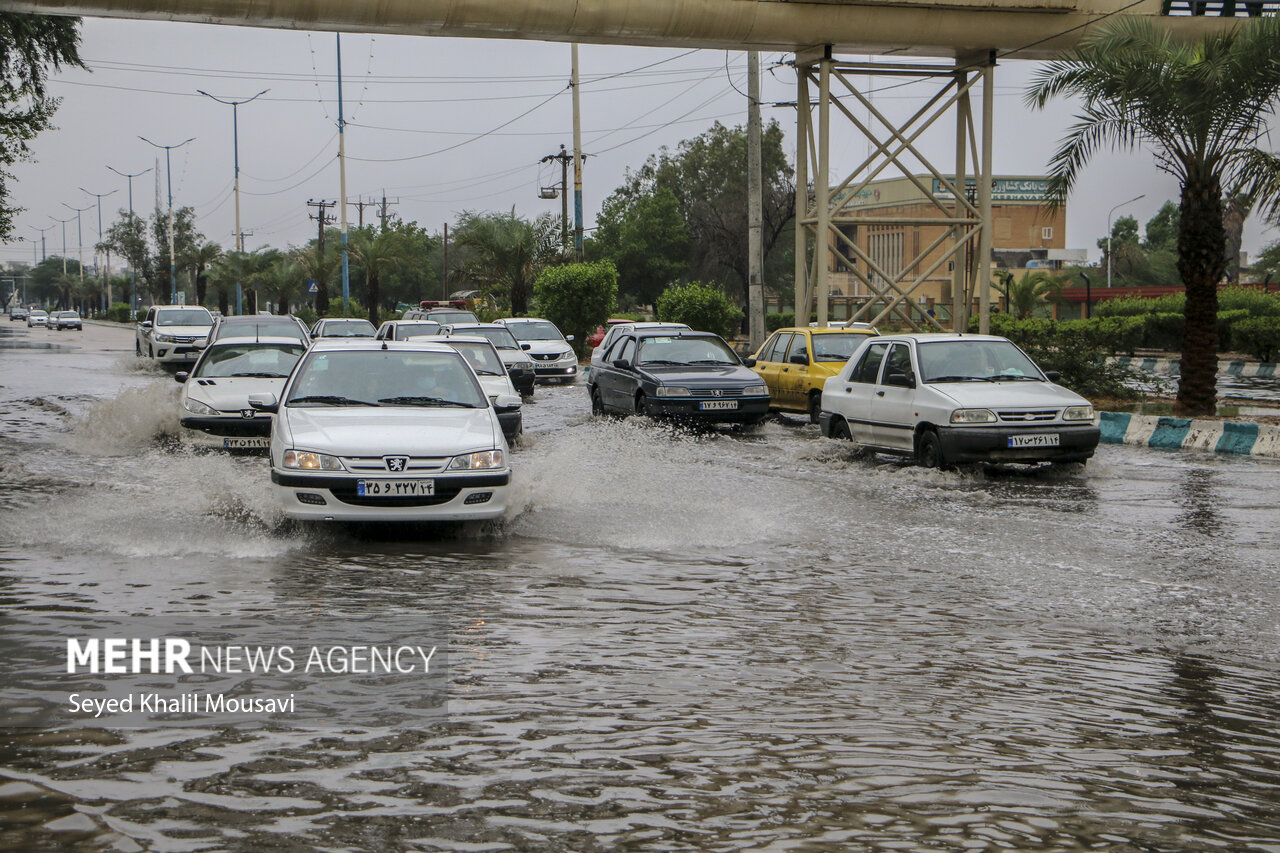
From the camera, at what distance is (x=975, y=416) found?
43.3 feet

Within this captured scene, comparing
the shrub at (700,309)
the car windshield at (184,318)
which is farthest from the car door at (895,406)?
the car windshield at (184,318)

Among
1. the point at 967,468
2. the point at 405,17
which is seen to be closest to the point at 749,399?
the point at 967,468

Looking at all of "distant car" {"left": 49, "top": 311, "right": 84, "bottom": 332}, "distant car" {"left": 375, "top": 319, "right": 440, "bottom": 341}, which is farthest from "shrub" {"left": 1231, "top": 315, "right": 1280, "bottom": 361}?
"distant car" {"left": 49, "top": 311, "right": 84, "bottom": 332}

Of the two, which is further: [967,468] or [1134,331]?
[1134,331]

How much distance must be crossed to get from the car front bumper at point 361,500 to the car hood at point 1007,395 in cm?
617

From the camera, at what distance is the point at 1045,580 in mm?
7980

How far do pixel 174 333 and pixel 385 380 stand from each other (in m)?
27.4

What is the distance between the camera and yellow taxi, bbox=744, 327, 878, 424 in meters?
19.8

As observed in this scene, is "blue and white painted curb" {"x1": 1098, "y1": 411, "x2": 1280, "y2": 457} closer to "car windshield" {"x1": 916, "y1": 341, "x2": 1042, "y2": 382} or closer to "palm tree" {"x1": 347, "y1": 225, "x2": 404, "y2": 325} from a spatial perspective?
"car windshield" {"x1": 916, "y1": 341, "x2": 1042, "y2": 382}

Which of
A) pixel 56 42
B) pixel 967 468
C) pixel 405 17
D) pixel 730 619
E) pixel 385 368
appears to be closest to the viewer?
pixel 730 619

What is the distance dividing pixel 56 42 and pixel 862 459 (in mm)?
16431

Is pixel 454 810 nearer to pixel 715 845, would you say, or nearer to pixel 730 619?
pixel 715 845

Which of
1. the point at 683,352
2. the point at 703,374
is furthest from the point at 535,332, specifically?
the point at 703,374

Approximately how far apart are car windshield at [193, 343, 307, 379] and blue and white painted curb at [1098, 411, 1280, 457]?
1060 centimetres
